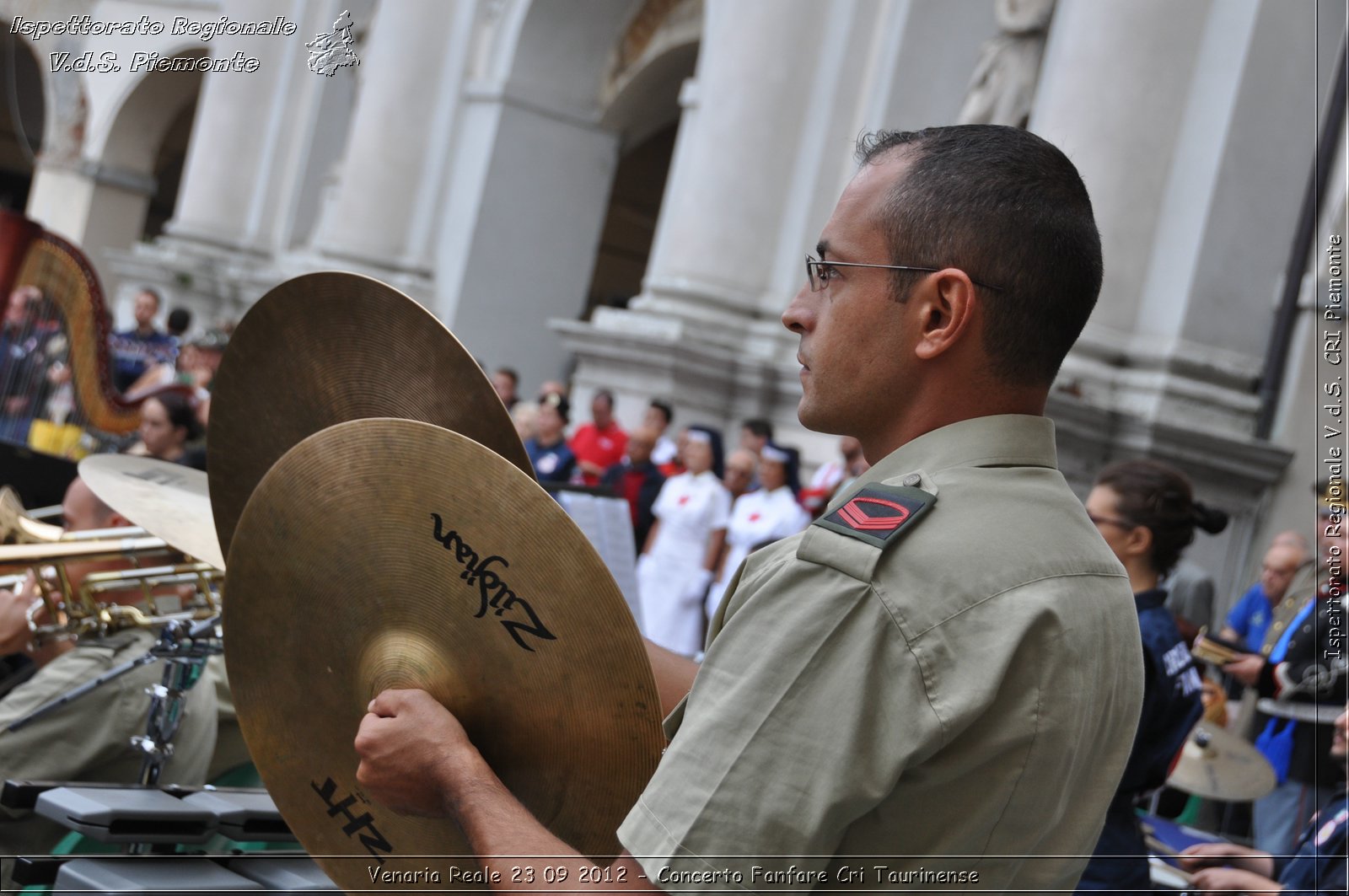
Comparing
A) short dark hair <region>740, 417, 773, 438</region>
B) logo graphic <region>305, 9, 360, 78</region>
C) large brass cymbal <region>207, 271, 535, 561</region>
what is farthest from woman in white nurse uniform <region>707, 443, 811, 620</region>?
large brass cymbal <region>207, 271, 535, 561</region>

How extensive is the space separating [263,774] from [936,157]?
121cm

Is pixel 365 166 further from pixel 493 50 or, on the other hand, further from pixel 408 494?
pixel 408 494

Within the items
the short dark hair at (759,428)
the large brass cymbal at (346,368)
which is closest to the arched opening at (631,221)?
the short dark hair at (759,428)

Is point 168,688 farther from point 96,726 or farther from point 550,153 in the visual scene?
point 550,153

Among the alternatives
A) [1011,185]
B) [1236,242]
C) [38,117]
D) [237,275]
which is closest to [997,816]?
[1011,185]

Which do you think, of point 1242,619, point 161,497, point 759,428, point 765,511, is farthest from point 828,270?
point 759,428

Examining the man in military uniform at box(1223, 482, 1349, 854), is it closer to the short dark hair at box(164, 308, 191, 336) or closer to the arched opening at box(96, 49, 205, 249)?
the short dark hair at box(164, 308, 191, 336)

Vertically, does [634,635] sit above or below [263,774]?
above

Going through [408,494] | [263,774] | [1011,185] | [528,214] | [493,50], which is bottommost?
[263,774]

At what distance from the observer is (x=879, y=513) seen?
1.38 meters

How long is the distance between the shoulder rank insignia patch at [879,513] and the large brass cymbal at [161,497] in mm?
1982

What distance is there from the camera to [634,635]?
1633 mm

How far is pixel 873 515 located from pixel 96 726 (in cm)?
277

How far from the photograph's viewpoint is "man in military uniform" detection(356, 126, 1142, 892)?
127 cm
